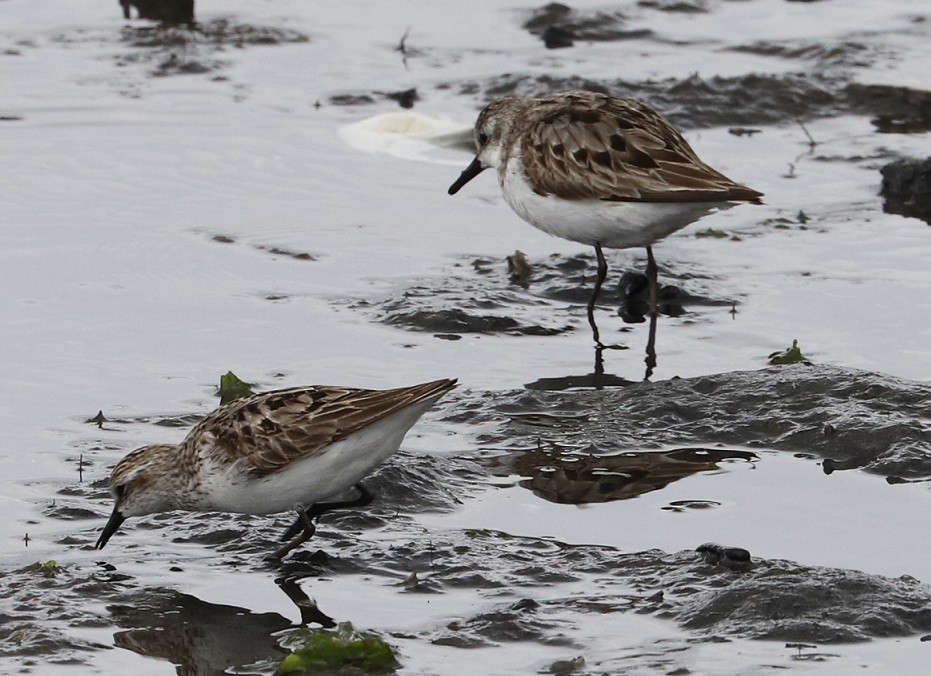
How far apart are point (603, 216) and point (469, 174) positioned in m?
2.29

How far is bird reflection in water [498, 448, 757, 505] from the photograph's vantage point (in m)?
9.09

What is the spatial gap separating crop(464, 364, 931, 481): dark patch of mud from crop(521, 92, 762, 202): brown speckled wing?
1596 millimetres

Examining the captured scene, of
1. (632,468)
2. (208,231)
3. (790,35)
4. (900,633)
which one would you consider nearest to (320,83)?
(208,231)

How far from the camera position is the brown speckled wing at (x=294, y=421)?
7.97 metres

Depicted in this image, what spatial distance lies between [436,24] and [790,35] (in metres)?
4.47

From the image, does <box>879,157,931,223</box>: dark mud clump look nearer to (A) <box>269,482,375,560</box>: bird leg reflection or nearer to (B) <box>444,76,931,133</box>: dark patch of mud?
(B) <box>444,76,931,133</box>: dark patch of mud

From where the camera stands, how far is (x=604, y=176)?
1177 centimetres

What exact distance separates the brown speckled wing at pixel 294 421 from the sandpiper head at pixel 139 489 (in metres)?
0.23

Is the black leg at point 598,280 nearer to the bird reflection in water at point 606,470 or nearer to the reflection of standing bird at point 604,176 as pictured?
the reflection of standing bird at point 604,176

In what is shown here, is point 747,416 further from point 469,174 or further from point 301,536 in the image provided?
Result: point 469,174

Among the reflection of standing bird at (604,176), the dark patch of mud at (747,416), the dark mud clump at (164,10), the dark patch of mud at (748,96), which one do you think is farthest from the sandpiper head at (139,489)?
the dark mud clump at (164,10)

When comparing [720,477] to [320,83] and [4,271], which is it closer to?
[4,271]

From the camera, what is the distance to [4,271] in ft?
41.7

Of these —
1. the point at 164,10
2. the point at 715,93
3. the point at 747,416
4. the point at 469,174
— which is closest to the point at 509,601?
the point at 747,416
